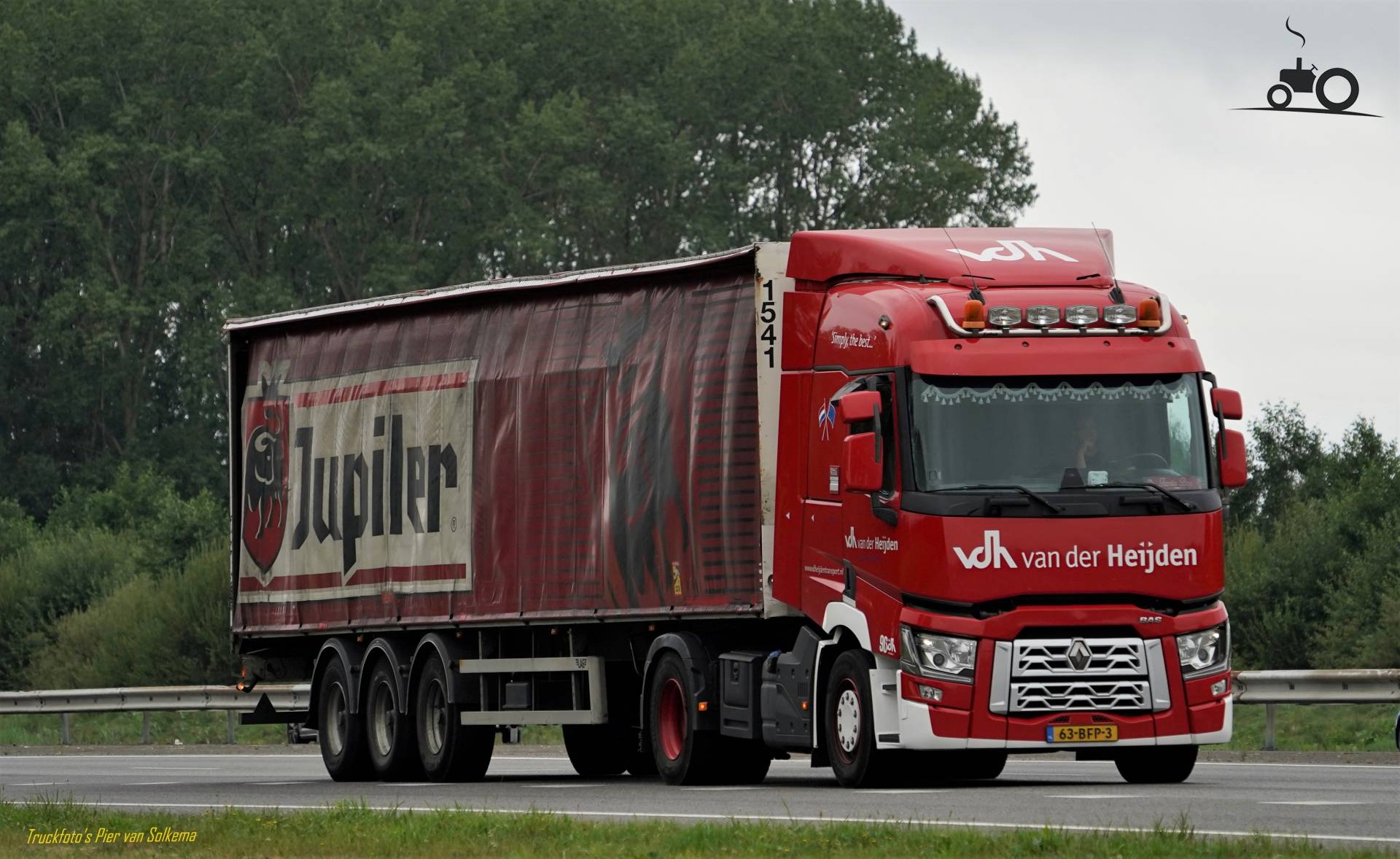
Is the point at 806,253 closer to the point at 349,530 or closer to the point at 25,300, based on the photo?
the point at 349,530

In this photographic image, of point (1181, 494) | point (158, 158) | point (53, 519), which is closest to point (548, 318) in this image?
point (1181, 494)

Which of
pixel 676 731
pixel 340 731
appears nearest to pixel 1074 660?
pixel 676 731

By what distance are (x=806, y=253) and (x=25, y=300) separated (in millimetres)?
57732

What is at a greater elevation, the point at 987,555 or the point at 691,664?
the point at 987,555

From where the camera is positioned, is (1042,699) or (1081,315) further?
(1081,315)

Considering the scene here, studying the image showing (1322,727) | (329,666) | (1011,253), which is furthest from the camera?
(1322,727)

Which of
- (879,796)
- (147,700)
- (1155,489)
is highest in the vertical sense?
(1155,489)

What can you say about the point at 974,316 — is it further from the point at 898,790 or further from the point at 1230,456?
the point at 898,790

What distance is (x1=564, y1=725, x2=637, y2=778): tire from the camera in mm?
23359

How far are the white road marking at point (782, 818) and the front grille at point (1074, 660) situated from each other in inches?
99.7

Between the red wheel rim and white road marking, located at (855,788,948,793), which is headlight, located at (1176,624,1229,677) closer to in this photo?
white road marking, located at (855,788,948,793)

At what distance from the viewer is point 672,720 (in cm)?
2011

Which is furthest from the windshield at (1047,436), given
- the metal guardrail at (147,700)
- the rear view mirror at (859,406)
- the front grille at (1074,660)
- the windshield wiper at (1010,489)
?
the metal guardrail at (147,700)

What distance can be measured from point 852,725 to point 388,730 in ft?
20.4
